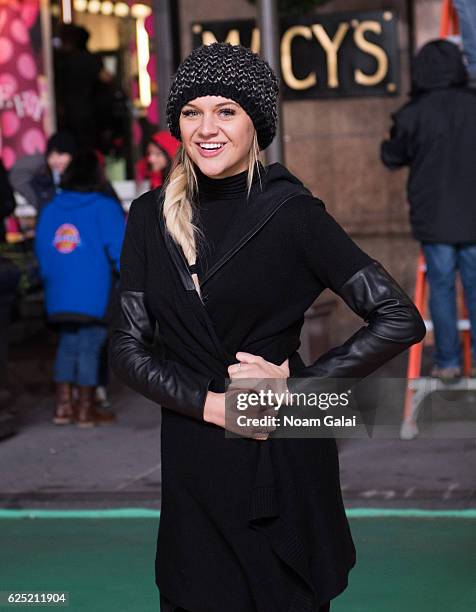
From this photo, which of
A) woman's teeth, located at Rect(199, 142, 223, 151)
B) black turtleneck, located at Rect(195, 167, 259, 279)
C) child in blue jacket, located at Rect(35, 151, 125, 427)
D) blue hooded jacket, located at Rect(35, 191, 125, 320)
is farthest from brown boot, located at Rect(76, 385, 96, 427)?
woman's teeth, located at Rect(199, 142, 223, 151)

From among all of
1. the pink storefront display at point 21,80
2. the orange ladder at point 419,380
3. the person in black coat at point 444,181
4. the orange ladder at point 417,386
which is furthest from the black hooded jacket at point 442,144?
the pink storefront display at point 21,80

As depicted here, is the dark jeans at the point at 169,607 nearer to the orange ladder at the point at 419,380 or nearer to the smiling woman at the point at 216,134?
the smiling woman at the point at 216,134

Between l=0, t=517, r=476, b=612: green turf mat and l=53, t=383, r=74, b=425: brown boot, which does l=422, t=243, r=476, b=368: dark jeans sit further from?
l=53, t=383, r=74, b=425: brown boot

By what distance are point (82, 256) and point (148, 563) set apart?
301cm

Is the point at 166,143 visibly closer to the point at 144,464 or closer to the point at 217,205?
the point at 144,464

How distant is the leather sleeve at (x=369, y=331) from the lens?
3238 mm

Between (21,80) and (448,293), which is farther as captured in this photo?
(21,80)

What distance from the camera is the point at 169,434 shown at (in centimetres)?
333

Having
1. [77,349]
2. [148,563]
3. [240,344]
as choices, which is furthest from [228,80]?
[77,349]

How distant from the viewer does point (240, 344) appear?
328cm

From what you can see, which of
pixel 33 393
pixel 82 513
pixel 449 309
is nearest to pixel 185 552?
pixel 82 513

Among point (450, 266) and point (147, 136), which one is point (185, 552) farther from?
point (147, 136)

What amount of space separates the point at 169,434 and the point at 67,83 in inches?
431

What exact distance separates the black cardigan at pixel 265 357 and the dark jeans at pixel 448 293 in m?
4.63
